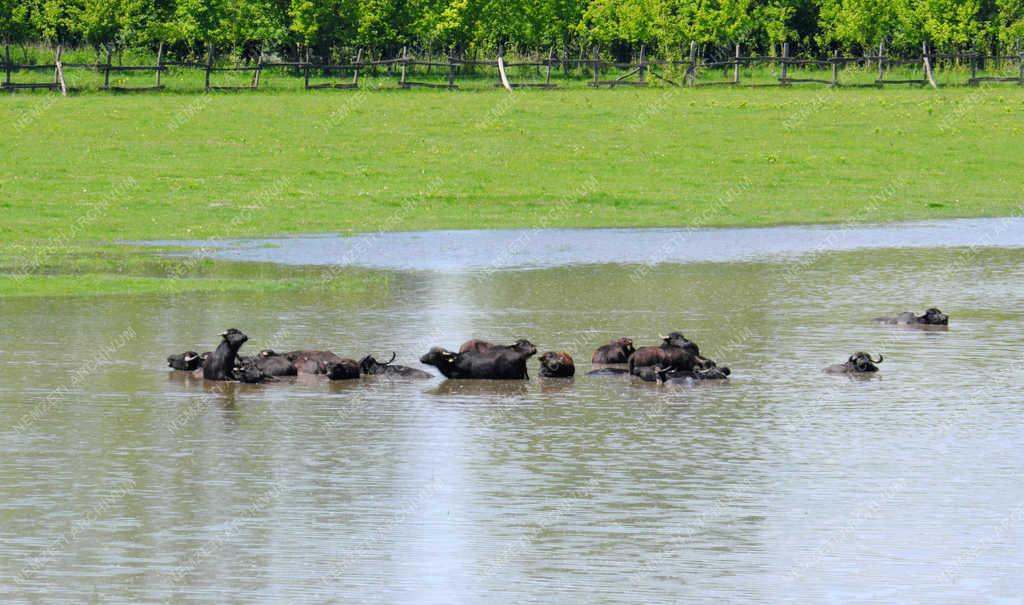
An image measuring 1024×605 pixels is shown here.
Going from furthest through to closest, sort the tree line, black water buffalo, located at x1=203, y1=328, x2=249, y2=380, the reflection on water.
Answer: the tree line, the reflection on water, black water buffalo, located at x1=203, y1=328, x2=249, y2=380

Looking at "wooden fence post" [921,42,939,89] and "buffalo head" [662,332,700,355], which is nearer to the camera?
"buffalo head" [662,332,700,355]

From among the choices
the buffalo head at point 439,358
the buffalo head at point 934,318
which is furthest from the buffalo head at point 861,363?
the buffalo head at point 439,358

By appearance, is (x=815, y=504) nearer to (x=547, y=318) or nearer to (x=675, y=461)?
(x=675, y=461)

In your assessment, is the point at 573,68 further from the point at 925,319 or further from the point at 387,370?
the point at 387,370

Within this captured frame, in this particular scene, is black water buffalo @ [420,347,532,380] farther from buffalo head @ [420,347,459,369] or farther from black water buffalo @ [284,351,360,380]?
black water buffalo @ [284,351,360,380]

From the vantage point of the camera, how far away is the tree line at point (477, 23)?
273ft

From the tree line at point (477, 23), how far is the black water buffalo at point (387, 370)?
67676 millimetres

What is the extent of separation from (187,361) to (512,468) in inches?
218

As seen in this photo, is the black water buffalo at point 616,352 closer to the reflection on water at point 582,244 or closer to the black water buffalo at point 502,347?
the black water buffalo at point 502,347

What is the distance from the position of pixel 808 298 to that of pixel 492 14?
7035 cm

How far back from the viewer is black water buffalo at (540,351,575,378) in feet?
55.1

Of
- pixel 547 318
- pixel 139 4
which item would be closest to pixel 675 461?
pixel 547 318

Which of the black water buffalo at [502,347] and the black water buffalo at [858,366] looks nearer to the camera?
the black water buffalo at [502,347]

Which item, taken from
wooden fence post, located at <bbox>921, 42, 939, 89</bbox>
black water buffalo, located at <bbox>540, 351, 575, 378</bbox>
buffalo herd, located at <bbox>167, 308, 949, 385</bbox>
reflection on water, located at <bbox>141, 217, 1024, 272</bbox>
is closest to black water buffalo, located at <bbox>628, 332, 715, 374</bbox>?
buffalo herd, located at <bbox>167, 308, 949, 385</bbox>
